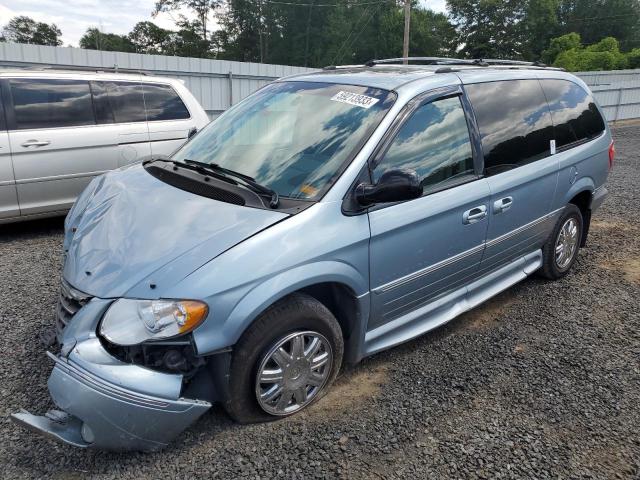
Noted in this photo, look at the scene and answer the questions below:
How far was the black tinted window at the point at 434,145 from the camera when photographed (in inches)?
119

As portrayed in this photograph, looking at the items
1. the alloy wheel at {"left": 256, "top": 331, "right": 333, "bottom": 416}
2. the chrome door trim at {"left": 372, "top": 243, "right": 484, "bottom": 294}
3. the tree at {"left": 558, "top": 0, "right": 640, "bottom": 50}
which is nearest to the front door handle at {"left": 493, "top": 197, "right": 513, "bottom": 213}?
the chrome door trim at {"left": 372, "top": 243, "right": 484, "bottom": 294}

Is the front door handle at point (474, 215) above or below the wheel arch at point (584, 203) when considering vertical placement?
above

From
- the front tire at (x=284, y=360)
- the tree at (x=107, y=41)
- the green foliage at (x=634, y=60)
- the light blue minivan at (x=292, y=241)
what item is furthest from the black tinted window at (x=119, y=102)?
the tree at (x=107, y=41)

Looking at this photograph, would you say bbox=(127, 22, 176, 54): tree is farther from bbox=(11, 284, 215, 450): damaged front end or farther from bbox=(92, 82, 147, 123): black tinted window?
bbox=(11, 284, 215, 450): damaged front end

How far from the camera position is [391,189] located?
2.68 m

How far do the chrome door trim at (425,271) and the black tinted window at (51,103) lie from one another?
4383mm

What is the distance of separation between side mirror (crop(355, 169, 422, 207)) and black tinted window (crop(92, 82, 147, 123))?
4.27m

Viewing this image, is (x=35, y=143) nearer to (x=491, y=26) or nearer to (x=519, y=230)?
(x=519, y=230)

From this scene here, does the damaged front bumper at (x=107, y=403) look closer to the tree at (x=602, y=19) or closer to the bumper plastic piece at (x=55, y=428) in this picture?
the bumper plastic piece at (x=55, y=428)

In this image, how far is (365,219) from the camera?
2.79 m

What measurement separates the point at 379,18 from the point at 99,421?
5702 cm

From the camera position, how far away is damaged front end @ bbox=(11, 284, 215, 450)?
86.1 inches

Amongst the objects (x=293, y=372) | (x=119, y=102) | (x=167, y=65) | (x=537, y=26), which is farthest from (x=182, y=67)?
(x=537, y=26)

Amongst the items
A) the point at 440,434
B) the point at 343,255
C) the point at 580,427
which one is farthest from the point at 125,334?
the point at 580,427
